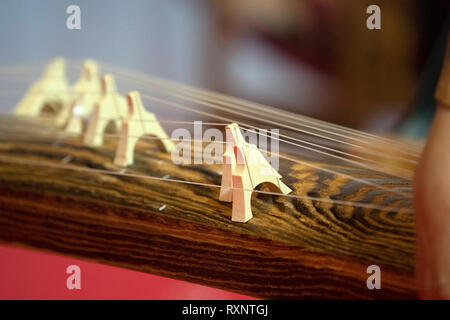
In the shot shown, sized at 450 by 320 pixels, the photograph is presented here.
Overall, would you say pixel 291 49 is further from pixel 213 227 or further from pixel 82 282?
pixel 82 282

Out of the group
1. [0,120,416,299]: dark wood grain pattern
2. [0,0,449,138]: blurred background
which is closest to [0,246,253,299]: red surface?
[0,120,416,299]: dark wood grain pattern

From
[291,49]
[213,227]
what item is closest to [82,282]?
[213,227]

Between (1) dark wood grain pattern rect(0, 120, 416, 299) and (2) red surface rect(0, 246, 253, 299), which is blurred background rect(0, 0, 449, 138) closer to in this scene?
(1) dark wood grain pattern rect(0, 120, 416, 299)

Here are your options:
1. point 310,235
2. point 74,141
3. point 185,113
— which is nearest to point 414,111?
point 310,235

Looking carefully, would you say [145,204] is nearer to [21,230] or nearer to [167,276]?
[167,276]

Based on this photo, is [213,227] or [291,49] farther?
[291,49]

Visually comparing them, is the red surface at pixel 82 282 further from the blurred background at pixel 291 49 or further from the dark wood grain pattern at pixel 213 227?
the blurred background at pixel 291 49
